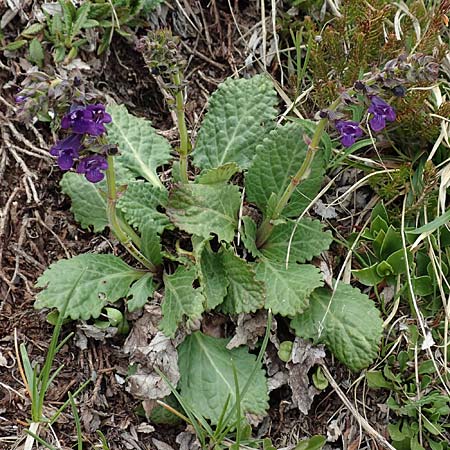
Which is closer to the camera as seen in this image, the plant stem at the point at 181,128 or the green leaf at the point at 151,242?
the plant stem at the point at 181,128

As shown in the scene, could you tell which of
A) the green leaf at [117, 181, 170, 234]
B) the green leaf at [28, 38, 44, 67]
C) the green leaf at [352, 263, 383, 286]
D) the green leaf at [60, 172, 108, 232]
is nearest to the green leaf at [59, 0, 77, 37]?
the green leaf at [28, 38, 44, 67]

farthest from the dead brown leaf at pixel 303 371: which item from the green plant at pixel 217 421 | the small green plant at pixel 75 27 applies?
the small green plant at pixel 75 27

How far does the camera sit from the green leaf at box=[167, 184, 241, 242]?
93.6 inches

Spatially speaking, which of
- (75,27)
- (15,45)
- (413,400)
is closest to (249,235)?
(413,400)

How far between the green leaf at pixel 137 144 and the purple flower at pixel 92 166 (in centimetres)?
70

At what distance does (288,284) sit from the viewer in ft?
7.86

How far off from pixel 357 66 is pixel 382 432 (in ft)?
4.58

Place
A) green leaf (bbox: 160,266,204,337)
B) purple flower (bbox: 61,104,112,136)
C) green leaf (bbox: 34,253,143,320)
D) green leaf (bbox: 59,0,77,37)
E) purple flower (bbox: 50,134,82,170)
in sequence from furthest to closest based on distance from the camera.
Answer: green leaf (bbox: 59,0,77,37)
green leaf (bbox: 34,253,143,320)
green leaf (bbox: 160,266,204,337)
purple flower (bbox: 50,134,82,170)
purple flower (bbox: 61,104,112,136)

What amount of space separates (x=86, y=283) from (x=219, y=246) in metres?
0.54

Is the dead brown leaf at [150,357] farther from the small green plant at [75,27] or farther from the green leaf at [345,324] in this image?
the small green plant at [75,27]

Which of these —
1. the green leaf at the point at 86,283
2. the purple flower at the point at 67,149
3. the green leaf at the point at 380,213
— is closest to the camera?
the purple flower at the point at 67,149

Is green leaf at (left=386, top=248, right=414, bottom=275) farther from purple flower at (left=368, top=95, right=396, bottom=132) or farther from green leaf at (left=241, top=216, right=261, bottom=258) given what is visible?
purple flower at (left=368, top=95, right=396, bottom=132)

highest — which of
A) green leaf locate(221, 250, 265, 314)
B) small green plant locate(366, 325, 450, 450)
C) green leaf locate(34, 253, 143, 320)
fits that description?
green leaf locate(34, 253, 143, 320)

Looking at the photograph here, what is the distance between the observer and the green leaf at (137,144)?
2695mm
